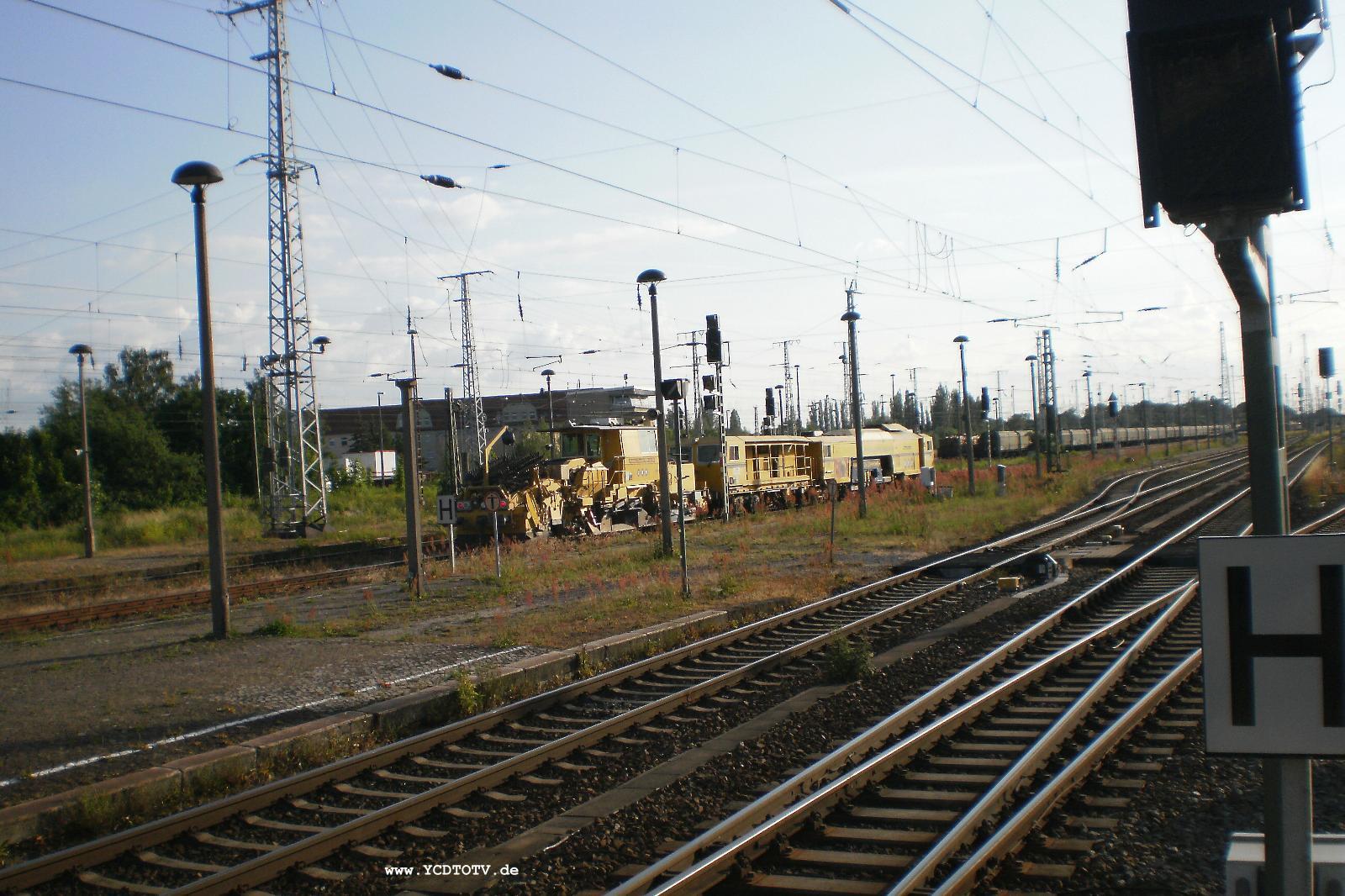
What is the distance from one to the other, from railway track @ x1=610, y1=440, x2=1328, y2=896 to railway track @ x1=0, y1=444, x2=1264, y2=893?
1780 mm

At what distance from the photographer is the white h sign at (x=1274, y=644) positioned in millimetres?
2539

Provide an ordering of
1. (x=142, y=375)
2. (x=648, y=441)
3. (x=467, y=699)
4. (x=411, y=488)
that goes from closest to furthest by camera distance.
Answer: (x=467, y=699)
(x=411, y=488)
(x=648, y=441)
(x=142, y=375)

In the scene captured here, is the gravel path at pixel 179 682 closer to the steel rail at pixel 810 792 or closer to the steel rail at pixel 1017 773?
the steel rail at pixel 810 792

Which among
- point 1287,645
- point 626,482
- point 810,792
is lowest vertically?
point 810,792

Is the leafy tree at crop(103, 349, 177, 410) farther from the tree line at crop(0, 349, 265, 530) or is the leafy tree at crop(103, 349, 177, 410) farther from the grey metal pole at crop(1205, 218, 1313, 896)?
the grey metal pole at crop(1205, 218, 1313, 896)

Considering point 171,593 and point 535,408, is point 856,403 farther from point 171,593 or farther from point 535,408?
point 535,408

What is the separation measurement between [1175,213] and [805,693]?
781cm

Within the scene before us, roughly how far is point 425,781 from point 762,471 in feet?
102

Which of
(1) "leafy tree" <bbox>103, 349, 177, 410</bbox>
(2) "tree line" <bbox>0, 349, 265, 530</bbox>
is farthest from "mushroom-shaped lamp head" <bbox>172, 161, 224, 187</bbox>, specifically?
(1) "leafy tree" <bbox>103, 349, 177, 410</bbox>

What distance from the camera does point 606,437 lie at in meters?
32.2

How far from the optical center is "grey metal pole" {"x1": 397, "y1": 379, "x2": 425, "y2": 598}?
56.6 ft

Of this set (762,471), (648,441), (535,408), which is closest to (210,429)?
(648,441)

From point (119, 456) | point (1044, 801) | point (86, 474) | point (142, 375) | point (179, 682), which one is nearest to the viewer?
point (1044, 801)

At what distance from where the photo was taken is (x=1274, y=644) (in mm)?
2617
